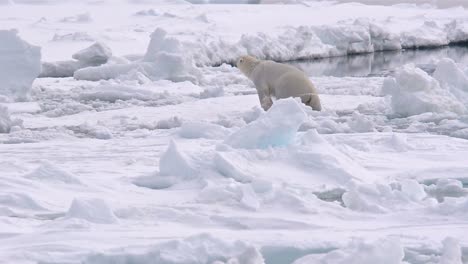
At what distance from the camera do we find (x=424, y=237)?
2.81 metres

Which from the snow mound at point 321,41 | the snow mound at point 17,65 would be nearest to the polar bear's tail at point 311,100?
the snow mound at point 17,65

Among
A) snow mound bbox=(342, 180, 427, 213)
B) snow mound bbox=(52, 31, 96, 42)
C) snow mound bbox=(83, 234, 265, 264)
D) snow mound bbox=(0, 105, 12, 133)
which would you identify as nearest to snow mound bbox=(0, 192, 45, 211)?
snow mound bbox=(83, 234, 265, 264)

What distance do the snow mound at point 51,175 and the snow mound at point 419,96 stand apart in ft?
11.6

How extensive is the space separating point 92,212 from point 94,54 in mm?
7892

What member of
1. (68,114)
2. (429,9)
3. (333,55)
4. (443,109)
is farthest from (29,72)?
(429,9)

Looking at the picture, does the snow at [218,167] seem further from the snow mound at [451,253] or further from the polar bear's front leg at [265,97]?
the polar bear's front leg at [265,97]

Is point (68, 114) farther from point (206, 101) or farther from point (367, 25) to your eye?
point (367, 25)

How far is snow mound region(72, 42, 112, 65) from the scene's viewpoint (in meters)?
10.5

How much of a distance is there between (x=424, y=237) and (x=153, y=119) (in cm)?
390

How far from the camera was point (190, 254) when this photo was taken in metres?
2.38

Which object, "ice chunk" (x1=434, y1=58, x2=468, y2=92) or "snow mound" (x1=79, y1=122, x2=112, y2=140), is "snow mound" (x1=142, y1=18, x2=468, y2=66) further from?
"snow mound" (x1=79, y1=122, x2=112, y2=140)

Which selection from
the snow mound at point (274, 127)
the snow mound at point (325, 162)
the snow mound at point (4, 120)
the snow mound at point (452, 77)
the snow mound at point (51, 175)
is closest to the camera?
the snow mound at point (51, 175)

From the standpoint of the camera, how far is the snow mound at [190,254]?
2.34 metres

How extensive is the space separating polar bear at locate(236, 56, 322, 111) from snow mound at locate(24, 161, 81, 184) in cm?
293
